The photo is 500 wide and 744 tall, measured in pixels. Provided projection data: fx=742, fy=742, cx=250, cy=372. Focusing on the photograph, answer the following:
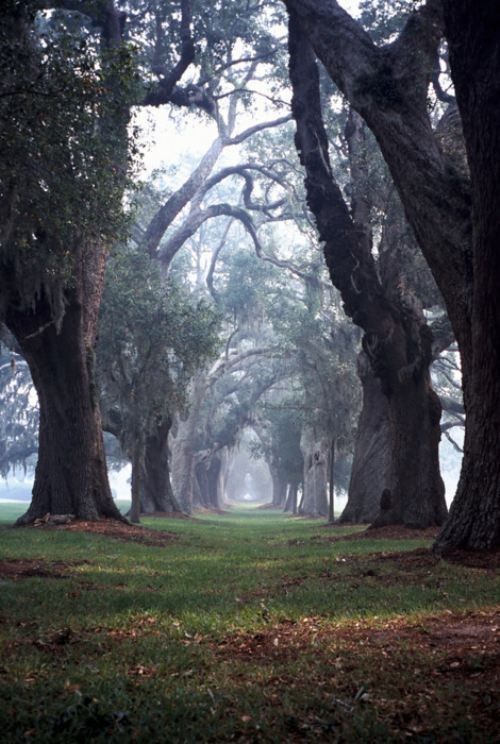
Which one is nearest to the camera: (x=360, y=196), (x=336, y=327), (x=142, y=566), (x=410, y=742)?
(x=410, y=742)

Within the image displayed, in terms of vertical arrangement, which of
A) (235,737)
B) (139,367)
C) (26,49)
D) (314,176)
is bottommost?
(235,737)

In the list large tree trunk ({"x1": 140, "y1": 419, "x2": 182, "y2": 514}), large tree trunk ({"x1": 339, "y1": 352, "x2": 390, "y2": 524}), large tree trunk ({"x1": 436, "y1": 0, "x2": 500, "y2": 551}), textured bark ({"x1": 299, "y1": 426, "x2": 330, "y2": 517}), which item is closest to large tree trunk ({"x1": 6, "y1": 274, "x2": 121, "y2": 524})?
large tree trunk ({"x1": 339, "y1": 352, "x2": 390, "y2": 524})

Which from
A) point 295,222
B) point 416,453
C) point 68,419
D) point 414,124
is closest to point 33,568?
point 414,124

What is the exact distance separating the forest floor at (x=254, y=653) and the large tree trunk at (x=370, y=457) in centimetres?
1374

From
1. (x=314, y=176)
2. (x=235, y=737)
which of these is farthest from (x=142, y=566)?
(x=314, y=176)

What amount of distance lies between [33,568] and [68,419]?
27.2ft

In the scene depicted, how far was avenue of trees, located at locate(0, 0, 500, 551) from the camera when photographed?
958 cm

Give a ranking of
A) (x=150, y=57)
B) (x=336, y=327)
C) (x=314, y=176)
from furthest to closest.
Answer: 1. (x=336, y=327)
2. (x=150, y=57)
3. (x=314, y=176)

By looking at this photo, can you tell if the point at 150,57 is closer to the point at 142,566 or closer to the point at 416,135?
the point at 416,135

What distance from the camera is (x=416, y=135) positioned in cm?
1070

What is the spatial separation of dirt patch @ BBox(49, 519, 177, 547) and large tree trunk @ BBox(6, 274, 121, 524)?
52 cm

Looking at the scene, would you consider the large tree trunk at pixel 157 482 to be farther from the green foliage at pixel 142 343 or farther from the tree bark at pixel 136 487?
the green foliage at pixel 142 343

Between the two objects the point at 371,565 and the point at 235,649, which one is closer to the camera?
the point at 235,649

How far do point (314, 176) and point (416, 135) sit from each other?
245 inches
